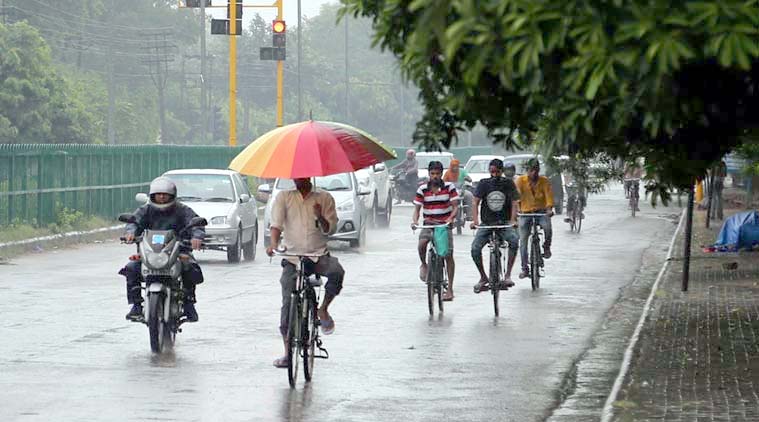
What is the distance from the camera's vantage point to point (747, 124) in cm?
854

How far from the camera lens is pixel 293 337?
37.2 ft

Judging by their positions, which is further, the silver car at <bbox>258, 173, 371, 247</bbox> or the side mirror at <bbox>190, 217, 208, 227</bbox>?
the silver car at <bbox>258, 173, 371, 247</bbox>

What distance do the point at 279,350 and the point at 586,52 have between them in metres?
8.69

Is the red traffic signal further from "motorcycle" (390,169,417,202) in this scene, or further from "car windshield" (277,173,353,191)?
"car windshield" (277,173,353,191)

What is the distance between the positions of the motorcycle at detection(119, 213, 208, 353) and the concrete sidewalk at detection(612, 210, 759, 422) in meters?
4.05

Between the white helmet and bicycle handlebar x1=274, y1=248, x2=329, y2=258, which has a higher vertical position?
the white helmet

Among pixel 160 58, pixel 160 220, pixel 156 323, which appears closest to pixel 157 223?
pixel 160 220

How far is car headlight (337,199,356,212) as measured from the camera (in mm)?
→ 28594

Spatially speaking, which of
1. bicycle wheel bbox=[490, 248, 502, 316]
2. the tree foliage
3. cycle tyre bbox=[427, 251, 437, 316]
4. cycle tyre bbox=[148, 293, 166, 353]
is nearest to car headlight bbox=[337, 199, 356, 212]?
bicycle wheel bbox=[490, 248, 502, 316]

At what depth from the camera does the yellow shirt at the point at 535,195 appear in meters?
20.5

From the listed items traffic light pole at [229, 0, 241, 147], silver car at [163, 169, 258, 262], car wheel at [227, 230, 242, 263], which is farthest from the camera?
traffic light pole at [229, 0, 241, 147]

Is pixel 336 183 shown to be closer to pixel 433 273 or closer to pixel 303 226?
pixel 433 273

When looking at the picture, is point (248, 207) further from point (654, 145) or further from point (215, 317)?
point (654, 145)

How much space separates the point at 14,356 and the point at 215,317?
3.79 m
